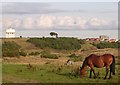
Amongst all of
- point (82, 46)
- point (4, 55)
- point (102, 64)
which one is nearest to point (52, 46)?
point (82, 46)

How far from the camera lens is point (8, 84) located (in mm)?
15453

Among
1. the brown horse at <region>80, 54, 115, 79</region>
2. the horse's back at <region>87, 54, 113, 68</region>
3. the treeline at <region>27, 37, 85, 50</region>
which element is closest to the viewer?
the brown horse at <region>80, 54, 115, 79</region>

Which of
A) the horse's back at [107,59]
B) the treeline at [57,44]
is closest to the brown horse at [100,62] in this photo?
the horse's back at [107,59]

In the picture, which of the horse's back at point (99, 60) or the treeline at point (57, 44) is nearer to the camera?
the horse's back at point (99, 60)

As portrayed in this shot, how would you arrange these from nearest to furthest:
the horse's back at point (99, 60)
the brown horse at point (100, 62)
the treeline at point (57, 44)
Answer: the brown horse at point (100, 62), the horse's back at point (99, 60), the treeline at point (57, 44)

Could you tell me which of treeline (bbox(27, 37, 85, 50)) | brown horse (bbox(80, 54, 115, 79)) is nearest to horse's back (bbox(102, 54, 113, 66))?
brown horse (bbox(80, 54, 115, 79))

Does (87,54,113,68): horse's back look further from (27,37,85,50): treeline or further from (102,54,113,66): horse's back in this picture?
(27,37,85,50): treeline

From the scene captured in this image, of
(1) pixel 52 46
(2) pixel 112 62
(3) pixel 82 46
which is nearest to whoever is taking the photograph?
(2) pixel 112 62

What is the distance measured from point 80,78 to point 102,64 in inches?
72.3

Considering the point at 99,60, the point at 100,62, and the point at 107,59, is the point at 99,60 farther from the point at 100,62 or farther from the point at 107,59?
the point at 107,59

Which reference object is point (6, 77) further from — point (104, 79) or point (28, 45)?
point (28, 45)

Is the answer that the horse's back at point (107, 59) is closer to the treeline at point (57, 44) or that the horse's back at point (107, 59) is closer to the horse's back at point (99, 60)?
the horse's back at point (99, 60)

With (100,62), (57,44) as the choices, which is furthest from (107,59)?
(57,44)

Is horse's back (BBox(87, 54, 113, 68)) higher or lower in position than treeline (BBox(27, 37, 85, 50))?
lower
